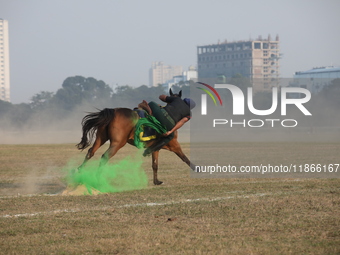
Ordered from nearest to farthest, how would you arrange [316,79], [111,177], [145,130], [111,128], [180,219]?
[180,219], [111,128], [145,130], [111,177], [316,79]

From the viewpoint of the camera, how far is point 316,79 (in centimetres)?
8706

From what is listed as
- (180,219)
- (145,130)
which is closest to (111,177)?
(145,130)

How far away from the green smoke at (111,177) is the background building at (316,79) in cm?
4652

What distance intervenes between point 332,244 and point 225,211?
291 centimetres

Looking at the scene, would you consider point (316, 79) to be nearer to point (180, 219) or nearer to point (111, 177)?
point (111, 177)

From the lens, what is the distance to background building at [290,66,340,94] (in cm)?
7012

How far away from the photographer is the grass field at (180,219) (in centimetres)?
816

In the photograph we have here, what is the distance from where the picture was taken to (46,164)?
24031 millimetres

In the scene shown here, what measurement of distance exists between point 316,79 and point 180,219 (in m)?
80.0

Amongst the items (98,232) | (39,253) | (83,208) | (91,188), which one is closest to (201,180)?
(91,188)

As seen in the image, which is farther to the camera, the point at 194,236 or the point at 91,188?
the point at 91,188

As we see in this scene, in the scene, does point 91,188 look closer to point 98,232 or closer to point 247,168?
point 98,232

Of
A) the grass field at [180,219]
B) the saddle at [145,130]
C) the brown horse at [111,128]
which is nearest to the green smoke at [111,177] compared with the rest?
the brown horse at [111,128]

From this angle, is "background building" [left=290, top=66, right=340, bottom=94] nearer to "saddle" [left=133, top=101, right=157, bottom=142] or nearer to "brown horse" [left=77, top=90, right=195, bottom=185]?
"saddle" [left=133, top=101, right=157, bottom=142]
